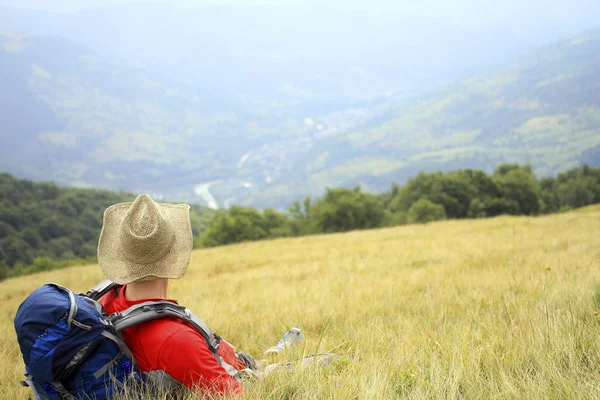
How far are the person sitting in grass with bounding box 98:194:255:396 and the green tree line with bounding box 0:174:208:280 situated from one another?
66594mm

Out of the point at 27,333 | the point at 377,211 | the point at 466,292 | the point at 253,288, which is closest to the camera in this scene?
the point at 27,333

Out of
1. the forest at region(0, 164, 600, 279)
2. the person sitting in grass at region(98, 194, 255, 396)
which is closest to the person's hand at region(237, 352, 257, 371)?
→ the person sitting in grass at region(98, 194, 255, 396)

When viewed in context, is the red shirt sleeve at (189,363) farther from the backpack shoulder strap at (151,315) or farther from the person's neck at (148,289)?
the person's neck at (148,289)

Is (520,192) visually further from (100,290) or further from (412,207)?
(100,290)

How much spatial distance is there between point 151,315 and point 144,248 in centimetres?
42

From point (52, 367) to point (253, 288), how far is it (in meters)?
6.23

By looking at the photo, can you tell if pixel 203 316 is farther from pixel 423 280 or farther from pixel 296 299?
pixel 423 280

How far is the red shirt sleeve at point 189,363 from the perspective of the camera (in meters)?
2.33

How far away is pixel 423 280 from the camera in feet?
21.1

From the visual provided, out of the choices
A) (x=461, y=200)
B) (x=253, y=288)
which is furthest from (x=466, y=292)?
(x=461, y=200)

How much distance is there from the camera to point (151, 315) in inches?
92.9

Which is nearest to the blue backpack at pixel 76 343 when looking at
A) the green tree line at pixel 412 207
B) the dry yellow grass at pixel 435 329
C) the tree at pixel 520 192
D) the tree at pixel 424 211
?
the dry yellow grass at pixel 435 329

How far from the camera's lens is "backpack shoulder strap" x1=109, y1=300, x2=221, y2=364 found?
233 cm

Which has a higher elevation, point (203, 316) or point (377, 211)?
→ point (203, 316)
